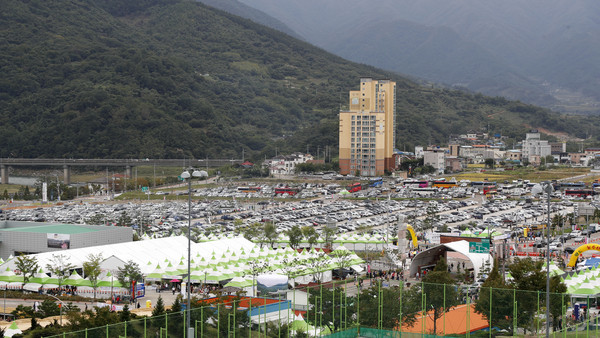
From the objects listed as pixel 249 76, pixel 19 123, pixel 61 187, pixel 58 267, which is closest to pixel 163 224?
pixel 58 267

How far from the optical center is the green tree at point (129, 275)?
29391 mm

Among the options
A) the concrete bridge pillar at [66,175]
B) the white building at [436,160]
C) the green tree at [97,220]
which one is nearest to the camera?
the green tree at [97,220]

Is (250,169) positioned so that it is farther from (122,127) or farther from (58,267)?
(58,267)

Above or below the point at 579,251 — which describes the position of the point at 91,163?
above

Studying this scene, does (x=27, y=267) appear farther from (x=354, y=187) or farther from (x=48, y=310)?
(x=354, y=187)

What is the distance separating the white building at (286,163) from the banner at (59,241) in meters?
57.5

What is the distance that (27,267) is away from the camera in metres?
30.2

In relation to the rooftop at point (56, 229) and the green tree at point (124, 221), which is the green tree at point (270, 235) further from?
the green tree at point (124, 221)

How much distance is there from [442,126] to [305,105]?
33012mm

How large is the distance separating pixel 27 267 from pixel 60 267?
134 centimetres

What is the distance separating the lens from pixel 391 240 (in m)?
44.3

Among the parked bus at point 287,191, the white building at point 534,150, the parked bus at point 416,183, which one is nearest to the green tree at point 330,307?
the parked bus at point 287,191

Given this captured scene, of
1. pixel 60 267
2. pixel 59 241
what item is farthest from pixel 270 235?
pixel 60 267

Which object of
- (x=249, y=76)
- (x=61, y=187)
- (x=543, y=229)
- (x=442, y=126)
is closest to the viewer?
(x=543, y=229)
